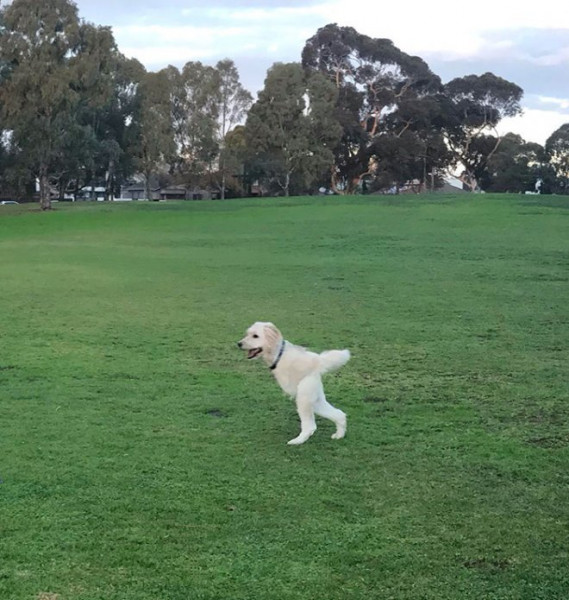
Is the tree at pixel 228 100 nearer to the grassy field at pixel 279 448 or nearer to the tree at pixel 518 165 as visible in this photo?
the tree at pixel 518 165

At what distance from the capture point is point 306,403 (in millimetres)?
4777

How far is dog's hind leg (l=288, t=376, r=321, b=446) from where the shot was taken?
4.78 meters

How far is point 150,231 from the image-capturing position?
2447 centimetres

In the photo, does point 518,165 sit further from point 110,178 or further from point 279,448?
point 279,448

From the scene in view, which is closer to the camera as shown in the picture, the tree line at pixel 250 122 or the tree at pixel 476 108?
the tree line at pixel 250 122

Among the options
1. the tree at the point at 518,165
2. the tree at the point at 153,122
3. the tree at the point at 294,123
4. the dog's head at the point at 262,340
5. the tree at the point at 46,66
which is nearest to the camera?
the dog's head at the point at 262,340

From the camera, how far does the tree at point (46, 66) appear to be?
106ft

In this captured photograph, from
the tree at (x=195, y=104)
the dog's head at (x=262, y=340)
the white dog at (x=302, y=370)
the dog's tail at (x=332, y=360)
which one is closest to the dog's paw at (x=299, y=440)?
the white dog at (x=302, y=370)

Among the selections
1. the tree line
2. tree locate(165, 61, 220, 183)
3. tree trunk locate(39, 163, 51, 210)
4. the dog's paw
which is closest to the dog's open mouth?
the dog's paw

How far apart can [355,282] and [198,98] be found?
38.0 m

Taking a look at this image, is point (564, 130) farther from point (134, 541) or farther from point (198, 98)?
point (134, 541)

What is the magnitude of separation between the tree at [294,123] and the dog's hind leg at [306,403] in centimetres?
4129

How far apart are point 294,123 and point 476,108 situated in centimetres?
1973

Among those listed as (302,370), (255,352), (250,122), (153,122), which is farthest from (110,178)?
(302,370)
